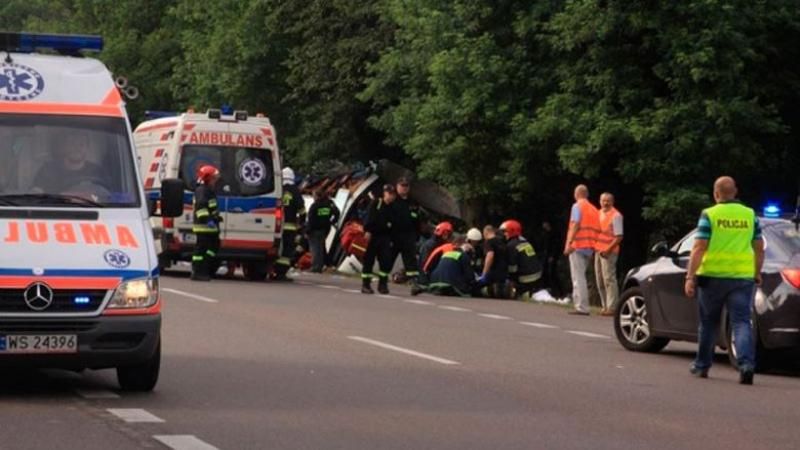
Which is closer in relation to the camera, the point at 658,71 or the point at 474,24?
the point at 658,71

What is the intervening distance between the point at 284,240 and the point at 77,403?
20.9 meters

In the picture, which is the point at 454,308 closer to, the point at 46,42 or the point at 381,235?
the point at 381,235

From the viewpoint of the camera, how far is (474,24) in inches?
1463

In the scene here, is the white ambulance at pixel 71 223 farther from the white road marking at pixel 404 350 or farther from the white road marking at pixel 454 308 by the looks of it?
the white road marking at pixel 454 308

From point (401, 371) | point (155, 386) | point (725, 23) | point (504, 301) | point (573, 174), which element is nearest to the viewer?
point (155, 386)

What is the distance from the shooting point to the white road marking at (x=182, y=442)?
35.1ft

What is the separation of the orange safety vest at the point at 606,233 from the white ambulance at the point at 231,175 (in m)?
7.46

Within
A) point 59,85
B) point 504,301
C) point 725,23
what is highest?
point 725,23

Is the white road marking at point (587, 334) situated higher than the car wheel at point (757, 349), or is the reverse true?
the car wheel at point (757, 349)

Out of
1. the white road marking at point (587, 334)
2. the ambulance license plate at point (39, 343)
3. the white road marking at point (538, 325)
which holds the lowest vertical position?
the white road marking at point (538, 325)

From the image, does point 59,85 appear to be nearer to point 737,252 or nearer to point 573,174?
point 737,252

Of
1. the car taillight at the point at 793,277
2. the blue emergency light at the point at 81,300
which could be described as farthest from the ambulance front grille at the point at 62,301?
the car taillight at the point at 793,277

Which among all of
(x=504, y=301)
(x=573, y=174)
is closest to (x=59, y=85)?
(x=504, y=301)

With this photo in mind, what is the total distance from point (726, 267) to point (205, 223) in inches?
602
